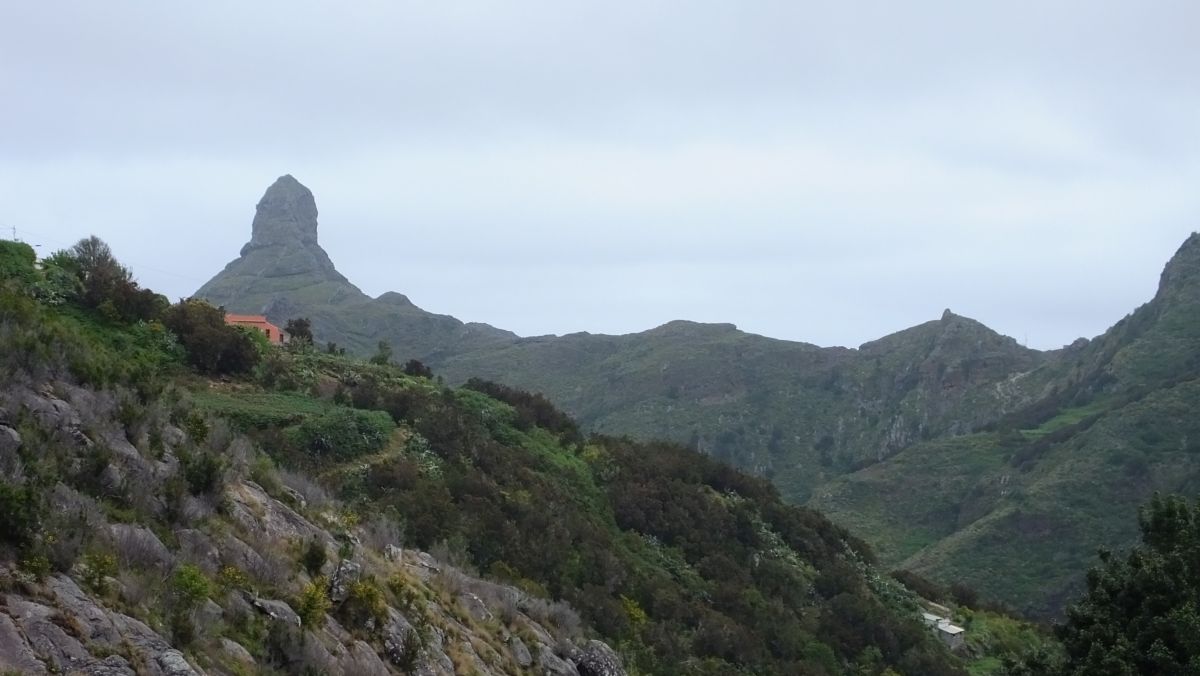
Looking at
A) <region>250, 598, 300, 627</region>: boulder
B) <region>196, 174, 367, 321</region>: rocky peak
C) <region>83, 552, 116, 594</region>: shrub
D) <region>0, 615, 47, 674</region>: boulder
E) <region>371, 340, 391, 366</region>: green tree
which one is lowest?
<region>250, 598, 300, 627</region>: boulder

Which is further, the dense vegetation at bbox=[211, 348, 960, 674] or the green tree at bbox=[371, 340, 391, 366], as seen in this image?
the green tree at bbox=[371, 340, 391, 366]

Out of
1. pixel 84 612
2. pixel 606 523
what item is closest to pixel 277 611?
pixel 84 612

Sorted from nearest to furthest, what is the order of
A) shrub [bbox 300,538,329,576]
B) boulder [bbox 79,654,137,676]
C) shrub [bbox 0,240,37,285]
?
boulder [bbox 79,654,137,676], shrub [bbox 300,538,329,576], shrub [bbox 0,240,37,285]

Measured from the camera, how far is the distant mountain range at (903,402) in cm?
5559

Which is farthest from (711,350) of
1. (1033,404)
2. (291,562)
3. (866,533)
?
(291,562)

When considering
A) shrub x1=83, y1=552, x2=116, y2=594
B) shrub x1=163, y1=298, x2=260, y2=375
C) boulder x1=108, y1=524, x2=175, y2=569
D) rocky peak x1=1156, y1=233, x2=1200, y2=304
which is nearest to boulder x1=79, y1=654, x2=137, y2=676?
shrub x1=83, y1=552, x2=116, y2=594

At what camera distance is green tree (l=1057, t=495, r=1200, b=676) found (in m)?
13.4

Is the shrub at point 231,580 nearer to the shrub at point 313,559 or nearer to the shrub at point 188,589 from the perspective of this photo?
the shrub at point 188,589

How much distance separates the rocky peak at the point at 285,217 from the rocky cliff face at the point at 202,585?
152302mm

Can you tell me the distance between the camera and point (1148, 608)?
571 inches

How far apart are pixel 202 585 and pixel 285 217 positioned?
161708 mm

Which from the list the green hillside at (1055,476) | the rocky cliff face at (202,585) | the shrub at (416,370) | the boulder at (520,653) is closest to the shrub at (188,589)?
the rocky cliff face at (202,585)

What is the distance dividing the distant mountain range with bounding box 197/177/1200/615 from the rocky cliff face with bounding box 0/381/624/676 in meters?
42.1

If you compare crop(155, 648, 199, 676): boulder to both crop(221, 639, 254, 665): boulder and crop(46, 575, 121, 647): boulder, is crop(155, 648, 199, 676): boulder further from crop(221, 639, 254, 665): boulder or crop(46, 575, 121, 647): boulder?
crop(221, 639, 254, 665): boulder
